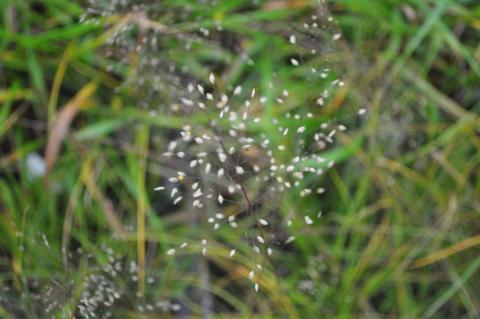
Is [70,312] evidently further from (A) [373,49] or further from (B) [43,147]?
(A) [373,49]

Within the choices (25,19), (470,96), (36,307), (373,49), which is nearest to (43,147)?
(25,19)

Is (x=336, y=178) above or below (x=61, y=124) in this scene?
below

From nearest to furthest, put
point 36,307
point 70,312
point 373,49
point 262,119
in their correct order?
point 70,312, point 36,307, point 262,119, point 373,49
